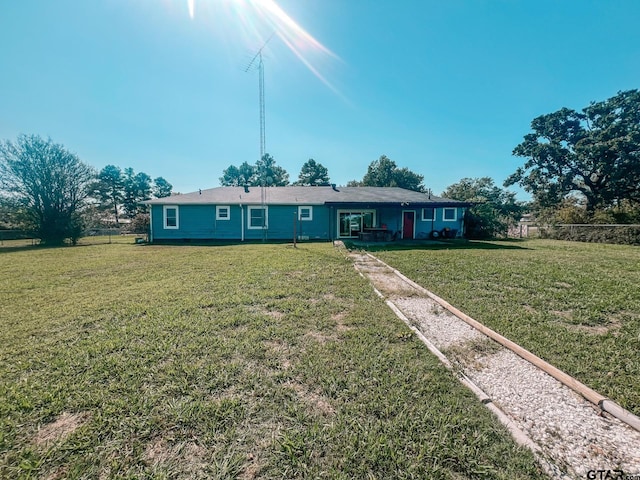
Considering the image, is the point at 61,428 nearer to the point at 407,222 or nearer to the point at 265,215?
the point at 265,215

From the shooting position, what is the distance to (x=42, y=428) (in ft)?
5.68

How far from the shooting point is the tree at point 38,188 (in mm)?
17000

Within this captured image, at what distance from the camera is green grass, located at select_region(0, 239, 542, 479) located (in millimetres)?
1481

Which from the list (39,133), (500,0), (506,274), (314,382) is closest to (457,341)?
(314,382)

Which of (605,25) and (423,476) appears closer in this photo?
(423,476)

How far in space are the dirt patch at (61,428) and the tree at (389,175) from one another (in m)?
43.8

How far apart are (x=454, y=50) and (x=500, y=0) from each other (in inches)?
92.0

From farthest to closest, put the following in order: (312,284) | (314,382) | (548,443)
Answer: (312,284)
(314,382)
(548,443)

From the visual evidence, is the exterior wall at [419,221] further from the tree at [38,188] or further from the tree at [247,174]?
the tree at [247,174]

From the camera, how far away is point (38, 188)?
17.5 meters

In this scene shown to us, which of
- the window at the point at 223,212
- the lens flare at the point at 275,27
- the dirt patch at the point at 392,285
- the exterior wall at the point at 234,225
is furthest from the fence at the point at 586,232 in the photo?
the window at the point at 223,212

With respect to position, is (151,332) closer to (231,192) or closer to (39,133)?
(231,192)

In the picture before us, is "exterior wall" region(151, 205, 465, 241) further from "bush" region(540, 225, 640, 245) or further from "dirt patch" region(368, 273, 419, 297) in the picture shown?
"dirt patch" region(368, 273, 419, 297)

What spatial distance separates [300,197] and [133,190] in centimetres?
4294
